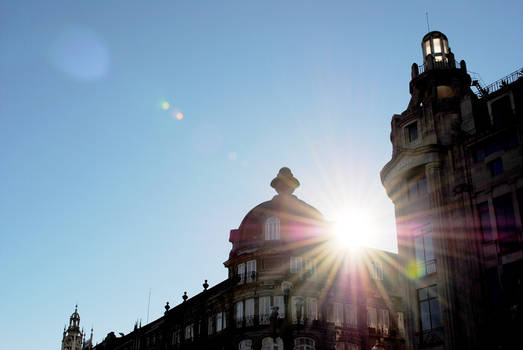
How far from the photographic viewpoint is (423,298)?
3156 centimetres

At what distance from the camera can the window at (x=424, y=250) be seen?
3162 cm

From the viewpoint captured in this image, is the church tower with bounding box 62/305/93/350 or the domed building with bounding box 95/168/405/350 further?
the church tower with bounding box 62/305/93/350

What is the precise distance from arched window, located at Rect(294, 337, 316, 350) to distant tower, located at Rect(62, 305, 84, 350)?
94987mm

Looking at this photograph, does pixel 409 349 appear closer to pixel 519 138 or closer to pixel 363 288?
pixel 519 138

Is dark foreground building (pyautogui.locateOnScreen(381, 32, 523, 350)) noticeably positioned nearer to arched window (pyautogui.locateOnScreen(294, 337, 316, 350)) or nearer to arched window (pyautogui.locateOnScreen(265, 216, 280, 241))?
arched window (pyautogui.locateOnScreen(294, 337, 316, 350))

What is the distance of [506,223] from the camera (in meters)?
28.6

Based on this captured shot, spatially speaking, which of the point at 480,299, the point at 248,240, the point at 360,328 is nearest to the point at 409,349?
the point at 480,299

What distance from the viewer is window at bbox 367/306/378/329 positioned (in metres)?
54.6

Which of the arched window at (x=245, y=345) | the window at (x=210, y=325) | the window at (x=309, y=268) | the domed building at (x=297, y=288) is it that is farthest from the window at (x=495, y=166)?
the window at (x=210, y=325)

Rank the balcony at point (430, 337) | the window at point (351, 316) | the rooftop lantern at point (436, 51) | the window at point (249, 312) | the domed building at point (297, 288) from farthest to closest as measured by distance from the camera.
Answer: the window at point (351, 316) → the window at point (249, 312) → the domed building at point (297, 288) → the rooftop lantern at point (436, 51) → the balcony at point (430, 337)

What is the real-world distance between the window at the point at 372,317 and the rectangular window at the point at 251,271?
11.0 metres

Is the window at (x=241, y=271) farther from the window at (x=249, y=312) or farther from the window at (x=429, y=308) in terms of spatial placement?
the window at (x=429, y=308)

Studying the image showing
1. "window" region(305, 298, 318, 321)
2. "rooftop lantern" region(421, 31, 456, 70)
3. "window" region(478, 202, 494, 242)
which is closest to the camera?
"window" region(478, 202, 494, 242)

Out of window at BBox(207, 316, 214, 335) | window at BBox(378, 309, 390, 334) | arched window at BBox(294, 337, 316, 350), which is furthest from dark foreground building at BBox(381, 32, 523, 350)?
window at BBox(207, 316, 214, 335)
